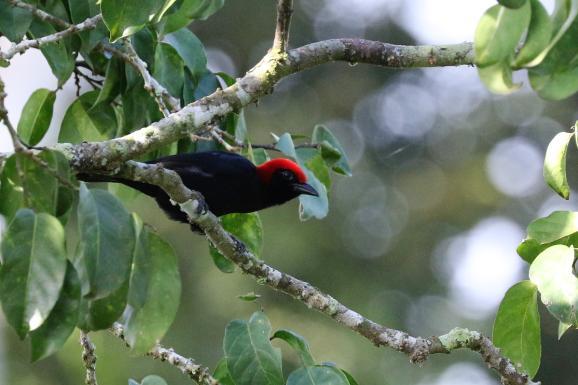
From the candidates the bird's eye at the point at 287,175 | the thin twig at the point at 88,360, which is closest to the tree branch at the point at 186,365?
the thin twig at the point at 88,360

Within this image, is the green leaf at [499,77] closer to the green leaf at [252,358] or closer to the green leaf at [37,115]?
the green leaf at [252,358]

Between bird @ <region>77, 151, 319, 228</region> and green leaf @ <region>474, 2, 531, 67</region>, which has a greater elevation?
bird @ <region>77, 151, 319, 228</region>

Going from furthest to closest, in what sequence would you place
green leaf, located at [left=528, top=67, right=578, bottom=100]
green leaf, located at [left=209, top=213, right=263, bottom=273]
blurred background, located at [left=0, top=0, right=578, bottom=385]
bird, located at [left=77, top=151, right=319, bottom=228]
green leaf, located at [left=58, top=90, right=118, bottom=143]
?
blurred background, located at [left=0, top=0, right=578, bottom=385], bird, located at [left=77, top=151, right=319, bottom=228], green leaf, located at [left=209, top=213, right=263, bottom=273], green leaf, located at [left=58, top=90, right=118, bottom=143], green leaf, located at [left=528, top=67, right=578, bottom=100]

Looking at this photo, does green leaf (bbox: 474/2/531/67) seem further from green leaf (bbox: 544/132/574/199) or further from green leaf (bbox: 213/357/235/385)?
green leaf (bbox: 213/357/235/385)

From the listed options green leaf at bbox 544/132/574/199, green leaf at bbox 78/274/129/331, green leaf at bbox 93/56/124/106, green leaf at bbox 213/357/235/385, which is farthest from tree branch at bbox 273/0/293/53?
green leaf at bbox 78/274/129/331

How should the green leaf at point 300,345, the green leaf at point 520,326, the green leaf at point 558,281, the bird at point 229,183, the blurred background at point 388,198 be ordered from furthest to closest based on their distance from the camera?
the blurred background at point 388,198, the bird at point 229,183, the green leaf at point 520,326, the green leaf at point 300,345, the green leaf at point 558,281

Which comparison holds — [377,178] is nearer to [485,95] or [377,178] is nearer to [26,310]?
[485,95]

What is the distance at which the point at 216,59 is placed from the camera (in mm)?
15711

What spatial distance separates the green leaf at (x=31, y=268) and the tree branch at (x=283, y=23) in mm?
1385

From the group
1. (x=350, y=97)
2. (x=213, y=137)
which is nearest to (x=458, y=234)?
(x=350, y=97)

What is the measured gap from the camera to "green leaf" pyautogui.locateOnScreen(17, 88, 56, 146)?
3.48m

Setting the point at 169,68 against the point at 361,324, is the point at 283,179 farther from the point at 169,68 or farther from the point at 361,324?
the point at 361,324

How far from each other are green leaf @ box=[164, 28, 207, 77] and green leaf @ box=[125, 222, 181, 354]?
1416 mm

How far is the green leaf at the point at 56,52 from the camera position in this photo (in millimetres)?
3178
